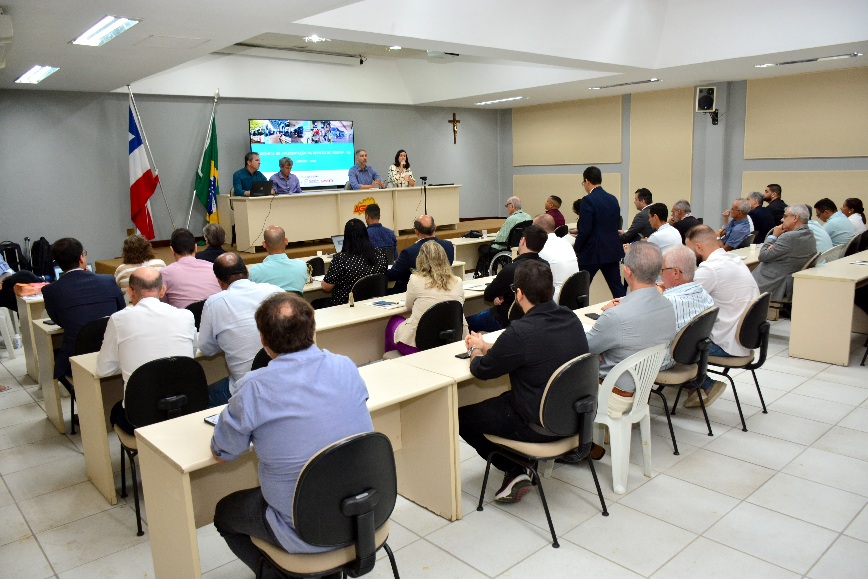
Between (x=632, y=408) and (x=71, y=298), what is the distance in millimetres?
3506

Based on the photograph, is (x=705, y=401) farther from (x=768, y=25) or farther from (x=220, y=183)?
(x=220, y=183)

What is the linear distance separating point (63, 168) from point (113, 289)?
18.3ft

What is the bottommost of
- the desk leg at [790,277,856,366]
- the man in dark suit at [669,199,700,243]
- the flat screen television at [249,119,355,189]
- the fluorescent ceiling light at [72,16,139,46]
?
the desk leg at [790,277,856,366]

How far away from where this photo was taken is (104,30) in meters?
5.18

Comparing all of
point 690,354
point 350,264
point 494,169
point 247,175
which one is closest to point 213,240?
point 350,264

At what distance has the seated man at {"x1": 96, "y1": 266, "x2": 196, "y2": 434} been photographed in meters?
3.28

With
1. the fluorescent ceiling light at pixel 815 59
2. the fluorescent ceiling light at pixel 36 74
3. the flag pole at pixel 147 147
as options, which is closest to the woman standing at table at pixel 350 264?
the fluorescent ceiling light at pixel 36 74

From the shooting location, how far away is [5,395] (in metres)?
5.42

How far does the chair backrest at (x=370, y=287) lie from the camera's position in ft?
17.5

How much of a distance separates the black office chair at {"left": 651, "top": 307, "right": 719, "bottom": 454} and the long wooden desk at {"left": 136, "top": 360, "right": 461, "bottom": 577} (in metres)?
1.36

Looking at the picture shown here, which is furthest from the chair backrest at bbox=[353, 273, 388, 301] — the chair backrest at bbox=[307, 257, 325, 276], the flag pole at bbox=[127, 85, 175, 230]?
the flag pole at bbox=[127, 85, 175, 230]

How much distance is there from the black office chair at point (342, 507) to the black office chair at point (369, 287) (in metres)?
3.21

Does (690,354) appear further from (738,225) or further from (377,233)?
(738,225)

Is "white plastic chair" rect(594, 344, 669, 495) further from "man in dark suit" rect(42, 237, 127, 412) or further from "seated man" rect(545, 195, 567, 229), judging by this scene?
"seated man" rect(545, 195, 567, 229)
